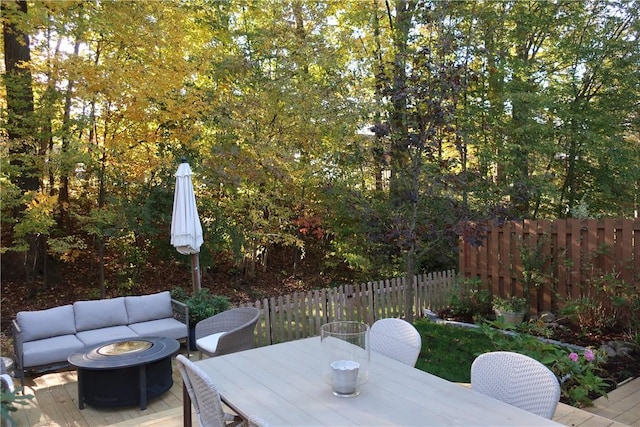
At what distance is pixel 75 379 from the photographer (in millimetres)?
4551

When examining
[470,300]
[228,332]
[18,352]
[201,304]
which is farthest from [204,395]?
[470,300]

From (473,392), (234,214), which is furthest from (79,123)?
(473,392)

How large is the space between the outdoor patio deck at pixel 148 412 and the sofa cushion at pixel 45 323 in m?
0.51

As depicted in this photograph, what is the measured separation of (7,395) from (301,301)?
4.47 m

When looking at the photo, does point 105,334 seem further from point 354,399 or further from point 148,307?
point 354,399

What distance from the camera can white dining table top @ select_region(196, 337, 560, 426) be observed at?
1.89 m

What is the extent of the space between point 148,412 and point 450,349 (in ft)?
10.3

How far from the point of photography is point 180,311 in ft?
17.9

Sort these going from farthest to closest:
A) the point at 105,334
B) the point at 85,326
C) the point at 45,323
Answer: the point at 85,326
the point at 105,334
the point at 45,323

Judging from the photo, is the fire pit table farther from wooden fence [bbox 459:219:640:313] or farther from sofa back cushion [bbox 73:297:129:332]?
wooden fence [bbox 459:219:640:313]

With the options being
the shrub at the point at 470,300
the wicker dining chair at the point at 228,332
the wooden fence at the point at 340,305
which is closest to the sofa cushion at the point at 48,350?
the wicker dining chair at the point at 228,332

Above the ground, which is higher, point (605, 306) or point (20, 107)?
point (20, 107)

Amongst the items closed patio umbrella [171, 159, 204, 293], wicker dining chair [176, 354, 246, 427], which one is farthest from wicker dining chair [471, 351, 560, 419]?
closed patio umbrella [171, 159, 204, 293]

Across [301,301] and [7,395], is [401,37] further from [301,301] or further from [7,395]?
[7,395]
